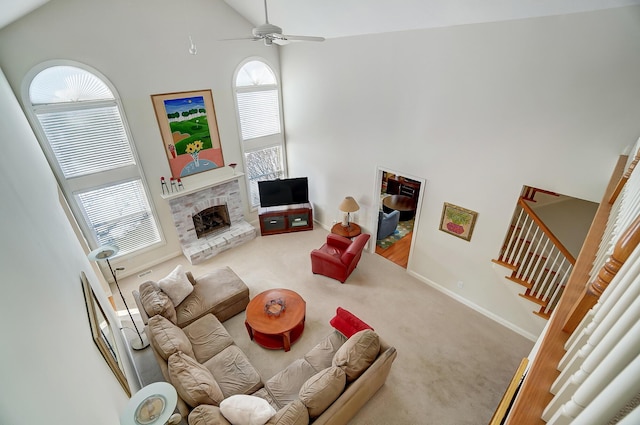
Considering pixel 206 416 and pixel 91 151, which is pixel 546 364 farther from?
pixel 91 151

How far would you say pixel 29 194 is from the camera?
6.68ft

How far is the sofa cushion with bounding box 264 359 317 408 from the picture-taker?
3.28 m

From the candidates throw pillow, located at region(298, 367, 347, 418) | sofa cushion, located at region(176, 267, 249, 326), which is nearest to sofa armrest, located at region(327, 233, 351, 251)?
sofa cushion, located at region(176, 267, 249, 326)

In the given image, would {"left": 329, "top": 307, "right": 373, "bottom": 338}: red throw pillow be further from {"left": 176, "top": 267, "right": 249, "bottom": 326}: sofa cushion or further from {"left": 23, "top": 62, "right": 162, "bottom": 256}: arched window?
{"left": 23, "top": 62, "right": 162, "bottom": 256}: arched window

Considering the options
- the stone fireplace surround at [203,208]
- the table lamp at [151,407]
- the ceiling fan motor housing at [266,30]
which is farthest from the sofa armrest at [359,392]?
the stone fireplace surround at [203,208]

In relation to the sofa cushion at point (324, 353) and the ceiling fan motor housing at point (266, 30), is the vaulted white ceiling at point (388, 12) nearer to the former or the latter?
the ceiling fan motor housing at point (266, 30)

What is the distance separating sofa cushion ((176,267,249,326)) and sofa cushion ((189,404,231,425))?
174cm

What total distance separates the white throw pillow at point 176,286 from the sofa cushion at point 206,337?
0.44m

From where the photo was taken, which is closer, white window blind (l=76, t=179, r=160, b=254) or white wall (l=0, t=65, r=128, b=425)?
white wall (l=0, t=65, r=128, b=425)

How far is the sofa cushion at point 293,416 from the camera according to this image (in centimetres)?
256

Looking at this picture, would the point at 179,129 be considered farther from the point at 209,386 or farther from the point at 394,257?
the point at 394,257

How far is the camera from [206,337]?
13.0ft

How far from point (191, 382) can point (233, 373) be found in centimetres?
68

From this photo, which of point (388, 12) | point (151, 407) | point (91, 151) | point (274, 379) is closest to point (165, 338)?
point (274, 379)
